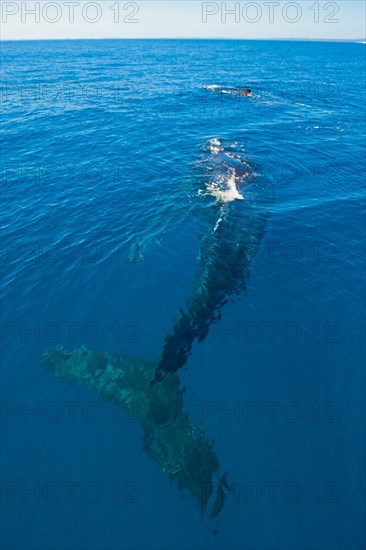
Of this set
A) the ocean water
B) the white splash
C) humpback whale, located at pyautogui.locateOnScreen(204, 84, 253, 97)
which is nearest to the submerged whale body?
the white splash

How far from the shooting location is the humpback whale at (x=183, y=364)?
728 inches

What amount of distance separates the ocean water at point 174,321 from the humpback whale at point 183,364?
440 mm

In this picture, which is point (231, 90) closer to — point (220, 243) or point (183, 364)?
point (220, 243)

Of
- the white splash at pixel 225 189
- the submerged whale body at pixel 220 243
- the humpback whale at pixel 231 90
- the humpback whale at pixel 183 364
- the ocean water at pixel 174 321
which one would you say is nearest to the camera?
the ocean water at pixel 174 321

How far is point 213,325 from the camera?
26.0 meters

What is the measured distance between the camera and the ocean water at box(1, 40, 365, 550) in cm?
1717

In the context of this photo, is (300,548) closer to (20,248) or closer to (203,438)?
(203,438)

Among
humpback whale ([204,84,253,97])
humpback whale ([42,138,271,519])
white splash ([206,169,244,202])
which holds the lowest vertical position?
humpback whale ([42,138,271,519])

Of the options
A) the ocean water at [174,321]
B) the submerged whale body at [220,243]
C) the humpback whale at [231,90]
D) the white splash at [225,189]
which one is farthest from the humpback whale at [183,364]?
the humpback whale at [231,90]

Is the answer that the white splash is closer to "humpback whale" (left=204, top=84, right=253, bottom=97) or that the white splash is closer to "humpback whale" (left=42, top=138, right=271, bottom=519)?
"humpback whale" (left=42, top=138, right=271, bottom=519)

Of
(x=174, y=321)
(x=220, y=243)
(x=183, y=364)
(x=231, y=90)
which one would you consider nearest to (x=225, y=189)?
(x=220, y=243)

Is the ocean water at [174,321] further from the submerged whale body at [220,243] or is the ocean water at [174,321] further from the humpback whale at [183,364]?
the humpback whale at [183,364]

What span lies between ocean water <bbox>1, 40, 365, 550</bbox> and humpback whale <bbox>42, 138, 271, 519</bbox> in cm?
44

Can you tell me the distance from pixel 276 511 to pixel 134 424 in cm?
912
